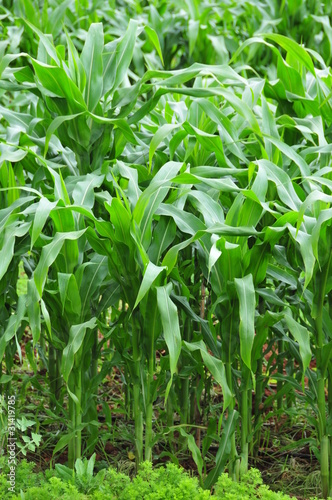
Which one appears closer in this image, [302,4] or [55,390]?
[55,390]

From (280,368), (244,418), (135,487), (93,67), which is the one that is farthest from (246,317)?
(93,67)

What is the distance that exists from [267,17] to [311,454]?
3.81m

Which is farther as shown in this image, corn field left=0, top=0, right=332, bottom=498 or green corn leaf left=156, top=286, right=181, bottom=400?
corn field left=0, top=0, right=332, bottom=498

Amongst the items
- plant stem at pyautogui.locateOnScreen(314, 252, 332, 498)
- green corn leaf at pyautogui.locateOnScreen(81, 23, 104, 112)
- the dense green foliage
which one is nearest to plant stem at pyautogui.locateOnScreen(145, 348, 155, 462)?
the dense green foliage

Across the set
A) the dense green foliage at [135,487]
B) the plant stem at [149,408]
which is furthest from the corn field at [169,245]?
the dense green foliage at [135,487]

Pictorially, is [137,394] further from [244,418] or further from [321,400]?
[321,400]

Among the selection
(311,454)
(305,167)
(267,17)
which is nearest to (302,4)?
(267,17)

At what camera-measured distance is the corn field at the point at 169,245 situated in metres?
2.11

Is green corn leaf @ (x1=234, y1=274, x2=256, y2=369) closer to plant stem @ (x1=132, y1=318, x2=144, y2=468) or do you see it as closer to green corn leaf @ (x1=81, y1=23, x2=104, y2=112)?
plant stem @ (x1=132, y1=318, x2=144, y2=468)

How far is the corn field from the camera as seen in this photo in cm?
211

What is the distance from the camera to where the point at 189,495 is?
1.95 m

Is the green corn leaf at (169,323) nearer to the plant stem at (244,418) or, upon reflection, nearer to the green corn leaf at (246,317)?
the green corn leaf at (246,317)

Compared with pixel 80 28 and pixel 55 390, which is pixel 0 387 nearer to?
pixel 55 390

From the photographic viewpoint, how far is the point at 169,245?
7.82ft
